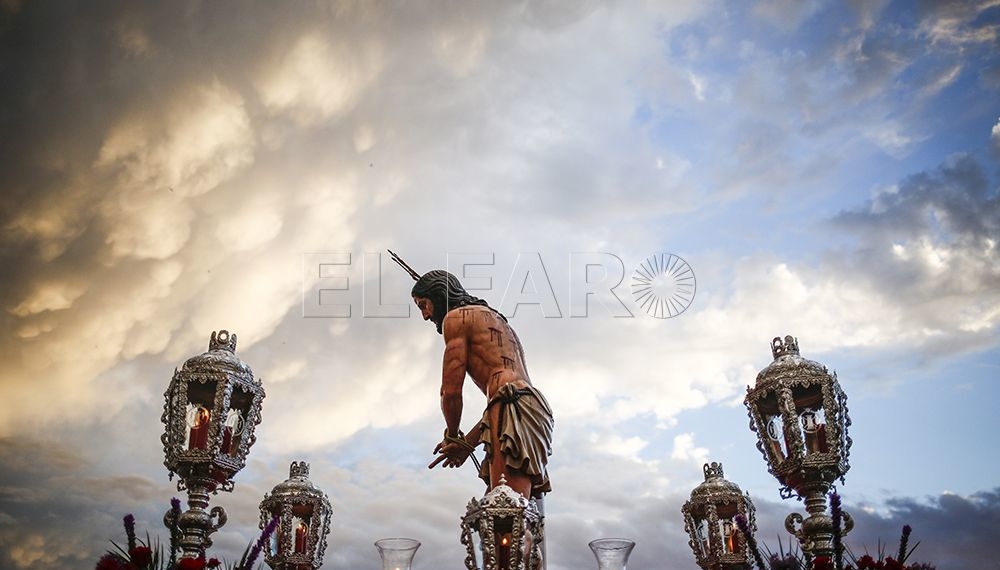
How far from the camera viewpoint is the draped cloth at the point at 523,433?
7391mm

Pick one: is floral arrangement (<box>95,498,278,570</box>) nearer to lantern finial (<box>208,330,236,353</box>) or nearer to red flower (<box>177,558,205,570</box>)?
red flower (<box>177,558,205,570</box>)

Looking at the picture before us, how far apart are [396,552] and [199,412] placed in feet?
17.4

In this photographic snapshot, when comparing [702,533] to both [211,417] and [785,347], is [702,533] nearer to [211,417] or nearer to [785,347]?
[785,347]

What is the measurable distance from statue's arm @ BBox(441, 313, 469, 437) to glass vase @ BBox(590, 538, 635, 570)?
2765mm

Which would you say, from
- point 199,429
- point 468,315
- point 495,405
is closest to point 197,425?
point 199,429

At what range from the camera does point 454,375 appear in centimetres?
795

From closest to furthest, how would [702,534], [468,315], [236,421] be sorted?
[468,315], [236,421], [702,534]

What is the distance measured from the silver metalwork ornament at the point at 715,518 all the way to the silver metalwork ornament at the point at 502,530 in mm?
6701

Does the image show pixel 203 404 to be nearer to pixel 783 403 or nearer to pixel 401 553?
pixel 401 553

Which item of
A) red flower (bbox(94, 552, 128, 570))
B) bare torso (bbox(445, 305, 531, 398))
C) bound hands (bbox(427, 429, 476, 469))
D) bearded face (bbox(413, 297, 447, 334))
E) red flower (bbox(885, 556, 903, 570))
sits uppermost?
bearded face (bbox(413, 297, 447, 334))

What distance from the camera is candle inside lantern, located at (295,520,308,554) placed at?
11.1 metres

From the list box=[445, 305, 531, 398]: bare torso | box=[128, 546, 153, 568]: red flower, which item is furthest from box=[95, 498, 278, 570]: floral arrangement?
box=[445, 305, 531, 398]: bare torso

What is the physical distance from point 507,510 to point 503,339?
2.74 metres

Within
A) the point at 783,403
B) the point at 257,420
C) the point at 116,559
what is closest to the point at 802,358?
the point at 783,403
